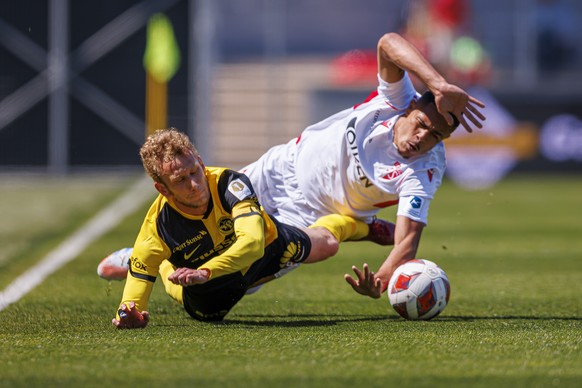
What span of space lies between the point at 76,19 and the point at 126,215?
343 inches

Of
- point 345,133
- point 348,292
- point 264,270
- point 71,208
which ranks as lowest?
point 71,208

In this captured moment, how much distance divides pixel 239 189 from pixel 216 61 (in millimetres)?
15811

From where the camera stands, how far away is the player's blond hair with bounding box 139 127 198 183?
5578 mm

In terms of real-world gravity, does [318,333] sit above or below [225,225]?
below

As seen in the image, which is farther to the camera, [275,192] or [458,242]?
[458,242]

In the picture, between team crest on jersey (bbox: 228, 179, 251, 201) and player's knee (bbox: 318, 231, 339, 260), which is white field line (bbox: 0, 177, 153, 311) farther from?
player's knee (bbox: 318, 231, 339, 260)

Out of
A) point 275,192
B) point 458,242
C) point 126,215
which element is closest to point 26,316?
point 275,192

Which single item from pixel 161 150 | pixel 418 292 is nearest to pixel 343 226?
pixel 418 292

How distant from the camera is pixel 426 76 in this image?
6.33 meters

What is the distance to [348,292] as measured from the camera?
7.67m

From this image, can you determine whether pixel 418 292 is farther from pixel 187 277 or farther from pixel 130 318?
pixel 130 318

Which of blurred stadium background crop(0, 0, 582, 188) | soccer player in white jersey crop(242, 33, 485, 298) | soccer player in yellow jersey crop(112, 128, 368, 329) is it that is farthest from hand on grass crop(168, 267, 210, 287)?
blurred stadium background crop(0, 0, 582, 188)

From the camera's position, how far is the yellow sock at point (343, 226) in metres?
6.88

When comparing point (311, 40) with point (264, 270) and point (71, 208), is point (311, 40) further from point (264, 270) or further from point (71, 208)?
point (264, 270)
